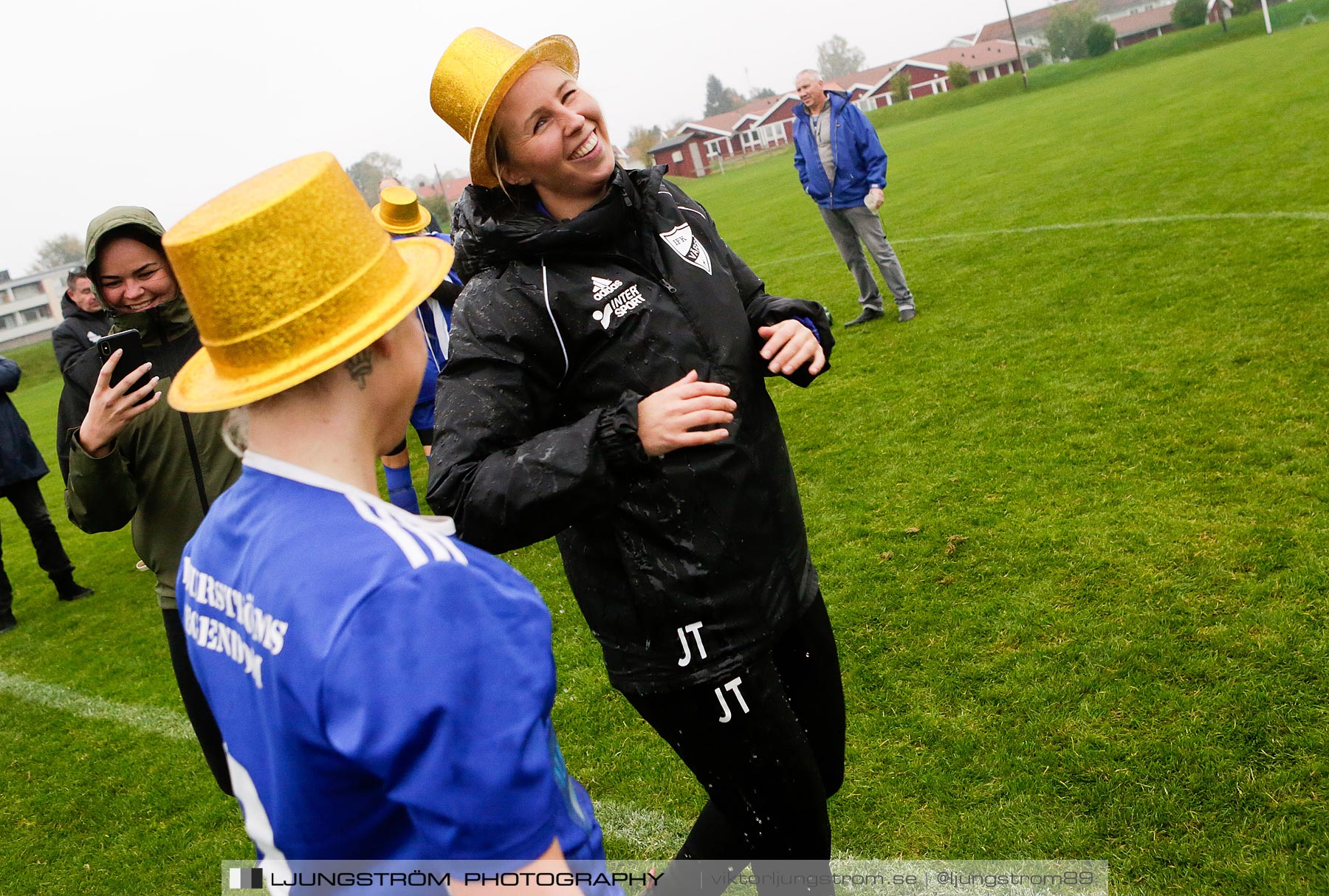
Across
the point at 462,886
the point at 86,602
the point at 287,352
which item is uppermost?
the point at 287,352

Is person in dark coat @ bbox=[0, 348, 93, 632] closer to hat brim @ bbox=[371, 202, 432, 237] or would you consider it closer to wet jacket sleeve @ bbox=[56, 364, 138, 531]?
hat brim @ bbox=[371, 202, 432, 237]

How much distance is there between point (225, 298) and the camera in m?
1.33

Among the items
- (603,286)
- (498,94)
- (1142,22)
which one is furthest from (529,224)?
(1142,22)

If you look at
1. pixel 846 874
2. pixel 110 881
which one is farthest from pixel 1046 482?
pixel 110 881

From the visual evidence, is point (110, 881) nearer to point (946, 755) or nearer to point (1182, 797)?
point (946, 755)

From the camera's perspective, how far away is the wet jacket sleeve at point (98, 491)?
3.22 meters

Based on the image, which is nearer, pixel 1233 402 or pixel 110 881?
pixel 110 881

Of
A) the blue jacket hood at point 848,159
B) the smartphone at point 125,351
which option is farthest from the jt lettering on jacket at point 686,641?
the blue jacket hood at point 848,159

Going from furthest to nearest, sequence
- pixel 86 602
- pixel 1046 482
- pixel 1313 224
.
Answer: pixel 1313 224 < pixel 86 602 < pixel 1046 482

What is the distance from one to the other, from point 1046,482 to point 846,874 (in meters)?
2.96

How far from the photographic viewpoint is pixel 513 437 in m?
2.15

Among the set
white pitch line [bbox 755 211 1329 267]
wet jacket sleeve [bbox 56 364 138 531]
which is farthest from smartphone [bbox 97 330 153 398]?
white pitch line [bbox 755 211 1329 267]

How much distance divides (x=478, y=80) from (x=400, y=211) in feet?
18.0

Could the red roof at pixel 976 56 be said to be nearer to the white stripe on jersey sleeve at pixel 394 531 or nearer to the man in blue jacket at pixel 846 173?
the man in blue jacket at pixel 846 173
